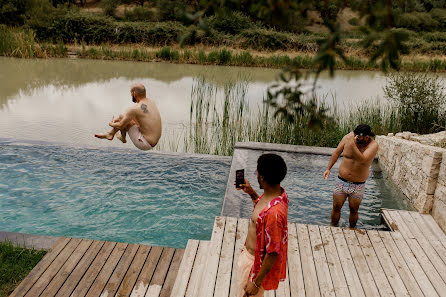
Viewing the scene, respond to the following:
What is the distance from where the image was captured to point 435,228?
4594 millimetres

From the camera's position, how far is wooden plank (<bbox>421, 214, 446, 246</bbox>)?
427 centimetres

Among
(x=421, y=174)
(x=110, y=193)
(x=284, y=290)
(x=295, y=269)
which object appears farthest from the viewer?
(x=110, y=193)

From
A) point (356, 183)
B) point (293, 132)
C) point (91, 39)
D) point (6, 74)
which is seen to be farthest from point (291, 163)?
point (91, 39)

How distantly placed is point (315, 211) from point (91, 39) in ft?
83.0

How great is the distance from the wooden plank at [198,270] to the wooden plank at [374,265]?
141 cm

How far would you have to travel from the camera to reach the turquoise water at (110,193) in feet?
18.0

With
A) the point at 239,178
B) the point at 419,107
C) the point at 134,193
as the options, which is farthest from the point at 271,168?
the point at 419,107

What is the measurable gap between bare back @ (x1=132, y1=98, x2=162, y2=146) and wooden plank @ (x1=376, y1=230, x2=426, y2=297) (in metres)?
2.40

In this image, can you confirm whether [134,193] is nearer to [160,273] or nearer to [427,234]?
[160,273]

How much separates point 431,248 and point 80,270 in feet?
10.8

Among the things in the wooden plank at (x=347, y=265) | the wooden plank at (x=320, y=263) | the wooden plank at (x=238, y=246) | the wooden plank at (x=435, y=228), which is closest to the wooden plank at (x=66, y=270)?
the wooden plank at (x=238, y=246)

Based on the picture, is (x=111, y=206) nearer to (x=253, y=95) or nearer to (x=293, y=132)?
(x=293, y=132)

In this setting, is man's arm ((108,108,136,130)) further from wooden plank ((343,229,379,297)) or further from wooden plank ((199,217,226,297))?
wooden plank ((343,229,379,297))

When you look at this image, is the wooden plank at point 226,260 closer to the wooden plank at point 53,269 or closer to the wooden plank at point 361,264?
the wooden plank at point 361,264
